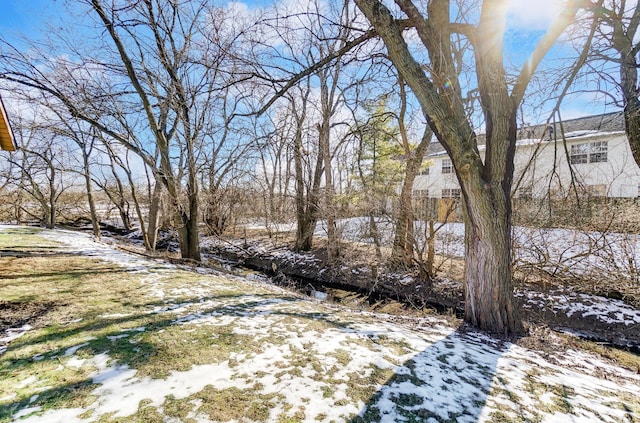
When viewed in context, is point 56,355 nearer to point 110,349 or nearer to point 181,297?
point 110,349

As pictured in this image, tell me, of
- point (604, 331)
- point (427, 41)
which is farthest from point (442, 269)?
point (427, 41)

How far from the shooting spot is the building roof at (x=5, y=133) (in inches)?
219

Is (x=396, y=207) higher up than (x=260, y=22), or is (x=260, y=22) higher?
(x=260, y=22)

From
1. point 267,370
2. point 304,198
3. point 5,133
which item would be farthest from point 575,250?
point 5,133

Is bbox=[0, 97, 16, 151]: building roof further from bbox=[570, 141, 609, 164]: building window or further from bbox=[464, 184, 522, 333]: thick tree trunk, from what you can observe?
bbox=[570, 141, 609, 164]: building window

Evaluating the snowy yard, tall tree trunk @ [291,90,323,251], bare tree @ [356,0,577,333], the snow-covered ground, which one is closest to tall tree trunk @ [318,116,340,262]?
tall tree trunk @ [291,90,323,251]

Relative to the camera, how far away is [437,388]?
2.37 meters

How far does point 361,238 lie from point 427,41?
635 centimetres

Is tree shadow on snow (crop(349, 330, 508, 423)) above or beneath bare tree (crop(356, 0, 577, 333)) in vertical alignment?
beneath

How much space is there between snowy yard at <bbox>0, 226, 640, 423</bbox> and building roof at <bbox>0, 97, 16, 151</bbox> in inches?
140

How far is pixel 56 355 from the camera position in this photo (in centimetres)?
258

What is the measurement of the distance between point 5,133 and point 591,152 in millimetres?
23833

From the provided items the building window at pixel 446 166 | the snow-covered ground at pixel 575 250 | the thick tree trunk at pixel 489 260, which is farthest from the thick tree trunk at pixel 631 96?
the building window at pixel 446 166

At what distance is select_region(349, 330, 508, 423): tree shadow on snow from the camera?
2031mm
